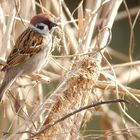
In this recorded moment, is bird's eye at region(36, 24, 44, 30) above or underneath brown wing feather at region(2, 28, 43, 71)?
above

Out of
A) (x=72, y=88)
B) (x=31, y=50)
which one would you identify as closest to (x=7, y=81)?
(x=31, y=50)

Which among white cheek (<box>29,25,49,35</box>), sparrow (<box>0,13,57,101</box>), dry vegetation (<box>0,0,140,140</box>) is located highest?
white cheek (<box>29,25,49,35</box>)

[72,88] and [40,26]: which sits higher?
[40,26]

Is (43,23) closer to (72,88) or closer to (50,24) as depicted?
(50,24)

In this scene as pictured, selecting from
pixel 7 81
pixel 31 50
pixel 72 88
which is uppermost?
pixel 31 50

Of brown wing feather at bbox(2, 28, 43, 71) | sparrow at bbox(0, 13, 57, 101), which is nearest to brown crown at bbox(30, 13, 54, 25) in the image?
sparrow at bbox(0, 13, 57, 101)

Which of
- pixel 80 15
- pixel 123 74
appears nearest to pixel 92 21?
pixel 80 15

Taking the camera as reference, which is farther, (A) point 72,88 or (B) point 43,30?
(B) point 43,30

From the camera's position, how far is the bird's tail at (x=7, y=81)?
2.25 meters

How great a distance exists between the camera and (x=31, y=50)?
2518mm

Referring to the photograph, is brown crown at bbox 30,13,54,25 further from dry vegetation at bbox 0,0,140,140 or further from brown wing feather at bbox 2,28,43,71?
brown wing feather at bbox 2,28,43,71

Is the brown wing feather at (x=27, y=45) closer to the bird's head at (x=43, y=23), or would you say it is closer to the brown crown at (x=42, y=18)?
the bird's head at (x=43, y=23)

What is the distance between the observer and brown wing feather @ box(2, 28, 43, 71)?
2463mm

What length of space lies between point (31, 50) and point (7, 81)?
0.88 ft
